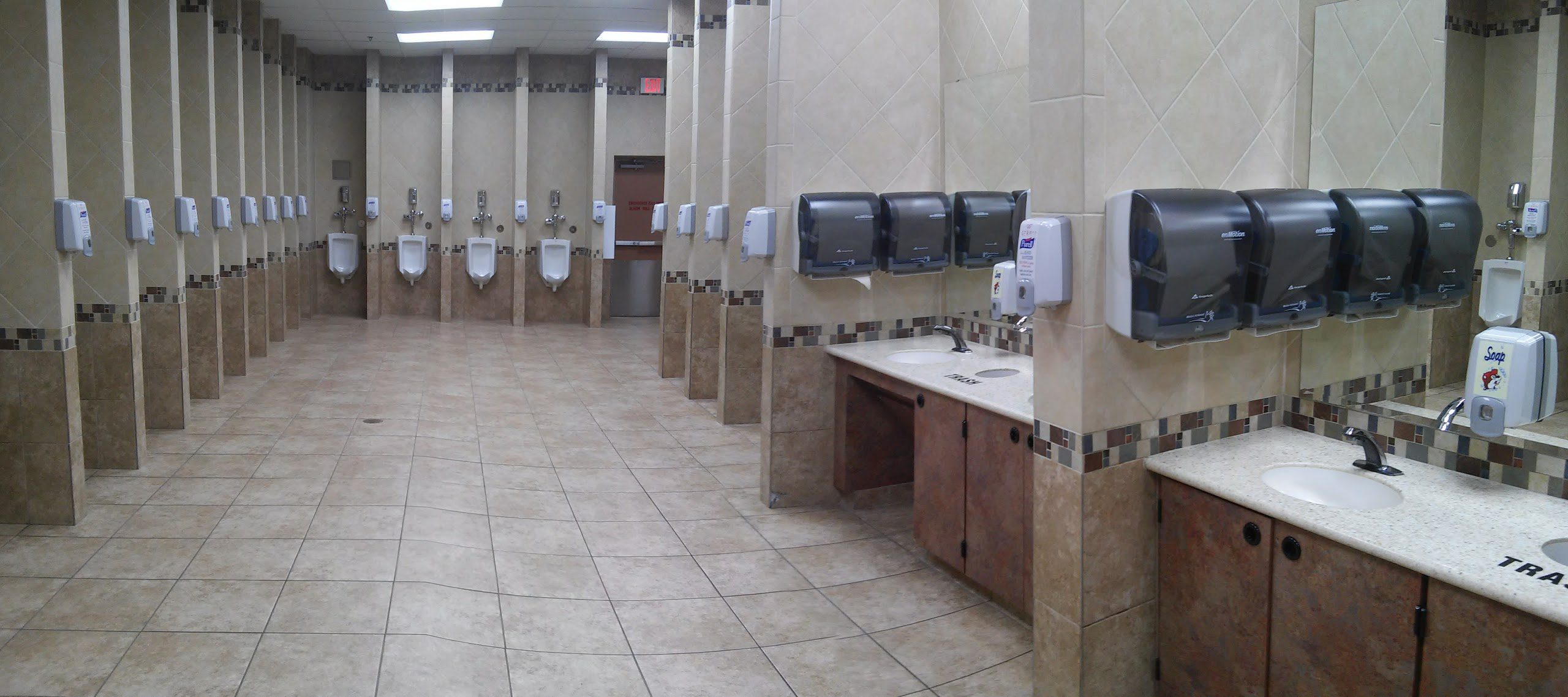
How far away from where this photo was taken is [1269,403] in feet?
10.3

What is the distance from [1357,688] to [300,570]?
359cm

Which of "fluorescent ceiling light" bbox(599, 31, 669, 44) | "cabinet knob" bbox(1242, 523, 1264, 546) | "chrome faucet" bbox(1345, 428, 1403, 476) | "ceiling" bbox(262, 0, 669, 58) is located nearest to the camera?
"cabinet knob" bbox(1242, 523, 1264, 546)

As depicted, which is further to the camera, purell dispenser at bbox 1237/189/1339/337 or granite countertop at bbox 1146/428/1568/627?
purell dispenser at bbox 1237/189/1339/337

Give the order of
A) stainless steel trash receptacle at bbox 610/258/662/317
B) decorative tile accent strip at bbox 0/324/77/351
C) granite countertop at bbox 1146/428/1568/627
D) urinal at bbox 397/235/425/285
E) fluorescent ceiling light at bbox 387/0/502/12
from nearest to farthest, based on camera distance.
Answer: granite countertop at bbox 1146/428/1568/627, decorative tile accent strip at bbox 0/324/77/351, fluorescent ceiling light at bbox 387/0/502/12, urinal at bbox 397/235/425/285, stainless steel trash receptacle at bbox 610/258/662/317

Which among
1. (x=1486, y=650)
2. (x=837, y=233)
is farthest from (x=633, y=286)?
(x=1486, y=650)

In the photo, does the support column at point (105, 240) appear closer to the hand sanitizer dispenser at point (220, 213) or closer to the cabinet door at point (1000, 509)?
the hand sanitizer dispenser at point (220, 213)

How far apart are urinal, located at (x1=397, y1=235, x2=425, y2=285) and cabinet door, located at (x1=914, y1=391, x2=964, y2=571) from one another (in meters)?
9.69

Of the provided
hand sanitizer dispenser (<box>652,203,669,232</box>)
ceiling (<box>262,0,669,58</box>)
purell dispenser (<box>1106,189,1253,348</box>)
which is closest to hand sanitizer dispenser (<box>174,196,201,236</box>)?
hand sanitizer dispenser (<box>652,203,669,232</box>)

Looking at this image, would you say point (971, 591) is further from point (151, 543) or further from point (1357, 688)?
point (151, 543)

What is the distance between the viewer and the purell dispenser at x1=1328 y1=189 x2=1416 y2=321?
269cm

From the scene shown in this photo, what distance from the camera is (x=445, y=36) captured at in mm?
10867

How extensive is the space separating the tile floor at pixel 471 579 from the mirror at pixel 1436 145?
4.60 feet

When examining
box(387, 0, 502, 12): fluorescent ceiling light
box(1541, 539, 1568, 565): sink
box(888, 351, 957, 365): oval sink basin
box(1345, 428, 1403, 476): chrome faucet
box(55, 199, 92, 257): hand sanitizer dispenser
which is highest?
box(387, 0, 502, 12): fluorescent ceiling light

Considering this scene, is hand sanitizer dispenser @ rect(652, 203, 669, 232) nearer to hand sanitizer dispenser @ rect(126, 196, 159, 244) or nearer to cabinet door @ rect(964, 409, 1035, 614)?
hand sanitizer dispenser @ rect(126, 196, 159, 244)
